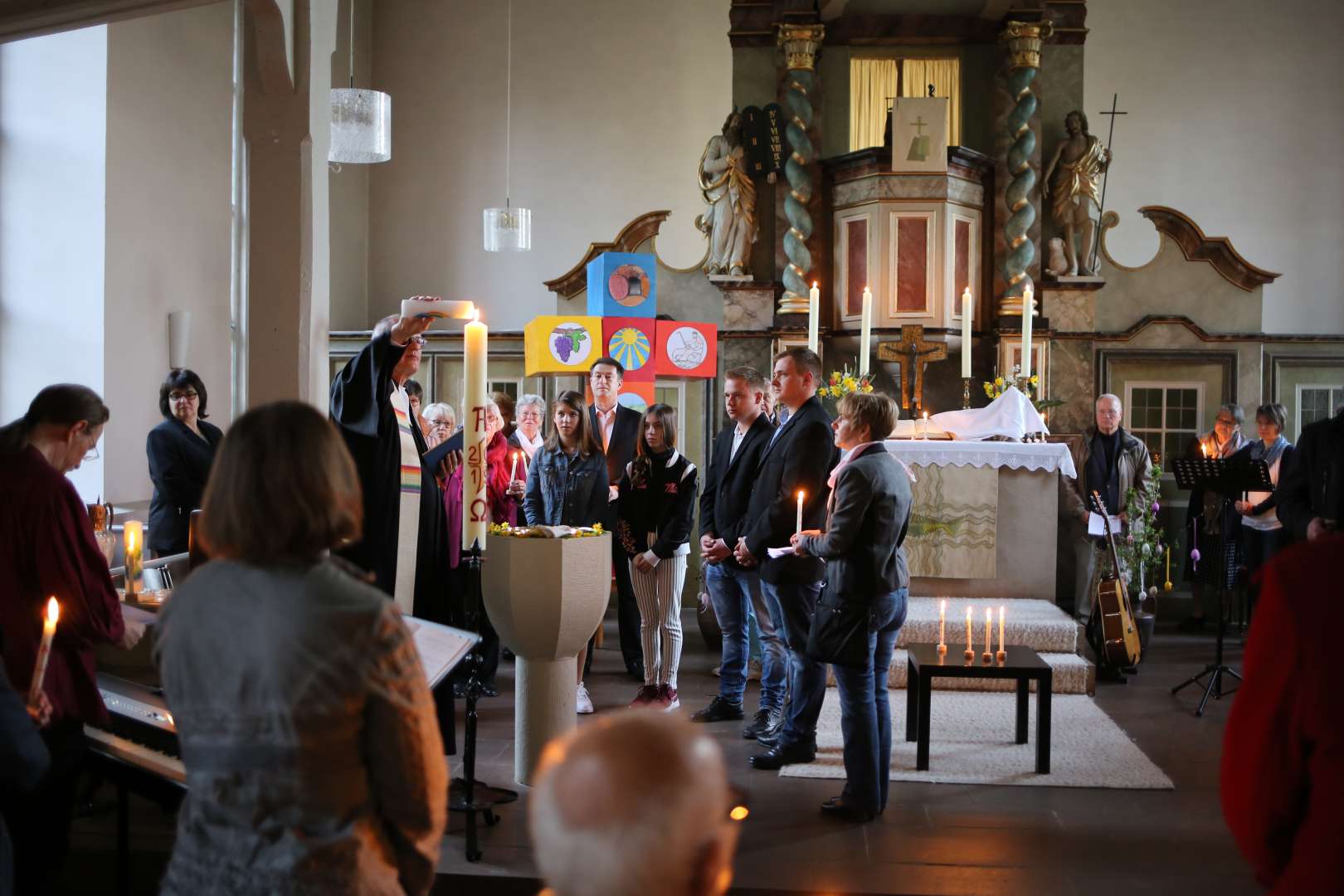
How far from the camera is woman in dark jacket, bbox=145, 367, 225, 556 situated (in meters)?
5.19

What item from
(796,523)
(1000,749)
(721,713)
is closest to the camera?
(796,523)

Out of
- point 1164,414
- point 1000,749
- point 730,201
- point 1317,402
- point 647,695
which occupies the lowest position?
point 1000,749

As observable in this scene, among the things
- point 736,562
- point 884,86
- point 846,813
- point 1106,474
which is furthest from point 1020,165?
point 846,813

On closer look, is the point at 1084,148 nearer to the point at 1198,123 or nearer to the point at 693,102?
the point at 1198,123

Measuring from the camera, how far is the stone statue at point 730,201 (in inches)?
363

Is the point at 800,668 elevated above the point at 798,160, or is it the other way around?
the point at 798,160

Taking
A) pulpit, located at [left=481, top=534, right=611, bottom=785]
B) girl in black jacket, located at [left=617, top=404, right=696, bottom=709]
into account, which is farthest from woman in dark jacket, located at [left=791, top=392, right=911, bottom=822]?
girl in black jacket, located at [left=617, top=404, right=696, bottom=709]

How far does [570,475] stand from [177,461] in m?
1.77

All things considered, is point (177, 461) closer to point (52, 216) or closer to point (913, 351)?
point (52, 216)

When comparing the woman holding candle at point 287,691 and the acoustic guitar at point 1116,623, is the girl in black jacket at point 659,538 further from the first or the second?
the woman holding candle at point 287,691

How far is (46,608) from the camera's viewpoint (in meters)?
2.63

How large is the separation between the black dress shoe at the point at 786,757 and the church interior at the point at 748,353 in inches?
0.7

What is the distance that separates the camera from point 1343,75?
1164 cm

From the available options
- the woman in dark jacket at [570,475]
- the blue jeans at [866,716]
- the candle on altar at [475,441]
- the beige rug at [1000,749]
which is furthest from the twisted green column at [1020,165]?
the candle on altar at [475,441]
